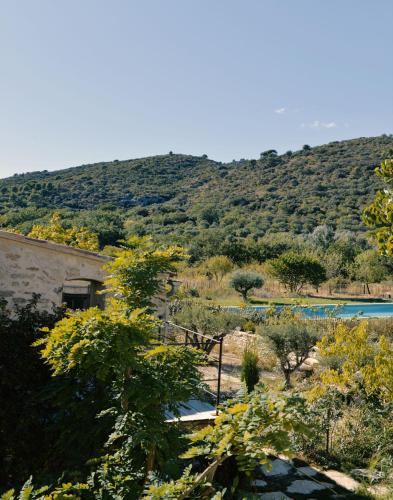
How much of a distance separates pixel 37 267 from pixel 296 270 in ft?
64.5

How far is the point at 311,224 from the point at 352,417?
1460 inches

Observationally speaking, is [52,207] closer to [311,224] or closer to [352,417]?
[311,224]

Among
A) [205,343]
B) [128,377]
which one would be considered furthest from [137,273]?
[205,343]

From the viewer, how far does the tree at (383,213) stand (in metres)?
3.79

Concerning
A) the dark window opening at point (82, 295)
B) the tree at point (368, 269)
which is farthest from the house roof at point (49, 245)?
the tree at point (368, 269)

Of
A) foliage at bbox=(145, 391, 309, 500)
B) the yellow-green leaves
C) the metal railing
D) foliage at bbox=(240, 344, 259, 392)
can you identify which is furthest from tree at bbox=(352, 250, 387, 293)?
foliage at bbox=(145, 391, 309, 500)

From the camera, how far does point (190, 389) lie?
393 cm

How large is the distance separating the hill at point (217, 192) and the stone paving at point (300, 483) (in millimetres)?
32328

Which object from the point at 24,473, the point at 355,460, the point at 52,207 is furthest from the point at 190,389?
the point at 52,207

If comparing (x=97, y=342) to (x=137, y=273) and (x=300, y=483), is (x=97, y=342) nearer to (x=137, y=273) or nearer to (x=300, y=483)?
(x=137, y=273)

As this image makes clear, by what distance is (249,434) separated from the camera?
2510 mm

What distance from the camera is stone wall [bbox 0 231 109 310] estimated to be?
282 inches

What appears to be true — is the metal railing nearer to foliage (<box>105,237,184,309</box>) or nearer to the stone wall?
foliage (<box>105,237,184,309</box>)

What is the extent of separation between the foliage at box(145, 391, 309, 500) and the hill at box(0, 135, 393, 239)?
117ft
